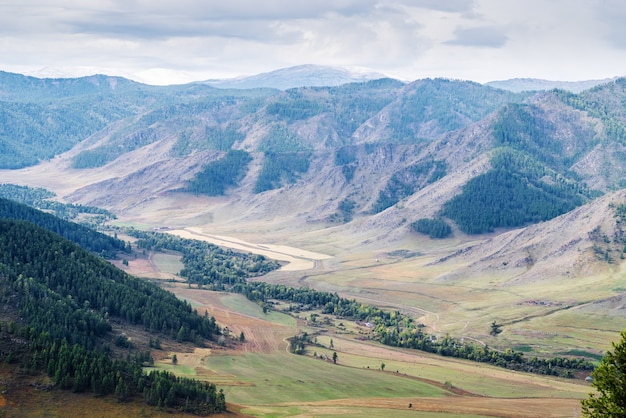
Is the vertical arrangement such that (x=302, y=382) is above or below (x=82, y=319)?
below

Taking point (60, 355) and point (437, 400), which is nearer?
point (60, 355)

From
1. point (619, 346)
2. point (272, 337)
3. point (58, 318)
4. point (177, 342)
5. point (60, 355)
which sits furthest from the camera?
point (272, 337)

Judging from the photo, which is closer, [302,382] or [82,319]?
[302,382]

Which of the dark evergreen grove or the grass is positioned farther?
the grass

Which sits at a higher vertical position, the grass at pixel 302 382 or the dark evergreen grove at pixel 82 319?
the dark evergreen grove at pixel 82 319

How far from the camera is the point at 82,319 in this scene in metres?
156

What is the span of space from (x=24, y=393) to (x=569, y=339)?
428ft

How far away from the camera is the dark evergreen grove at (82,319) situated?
383ft

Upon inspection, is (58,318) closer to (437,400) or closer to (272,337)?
(272,337)

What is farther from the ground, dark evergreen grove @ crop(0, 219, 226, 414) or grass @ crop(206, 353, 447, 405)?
dark evergreen grove @ crop(0, 219, 226, 414)

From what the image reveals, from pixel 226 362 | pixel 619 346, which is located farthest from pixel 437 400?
pixel 619 346

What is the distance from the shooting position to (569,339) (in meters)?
196

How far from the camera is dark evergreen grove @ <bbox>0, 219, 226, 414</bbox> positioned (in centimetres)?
11688

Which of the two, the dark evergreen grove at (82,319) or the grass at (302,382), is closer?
the dark evergreen grove at (82,319)
